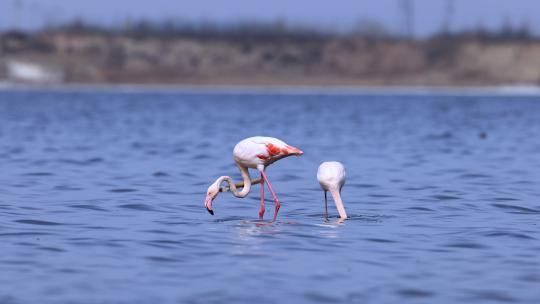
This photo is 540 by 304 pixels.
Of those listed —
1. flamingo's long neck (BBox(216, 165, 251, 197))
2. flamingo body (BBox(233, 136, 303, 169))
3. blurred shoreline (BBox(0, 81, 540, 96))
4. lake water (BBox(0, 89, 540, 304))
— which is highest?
flamingo body (BBox(233, 136, 303, 169))

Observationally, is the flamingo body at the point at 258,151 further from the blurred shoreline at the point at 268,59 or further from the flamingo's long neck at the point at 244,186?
the blurred shoreline at the point at 268,59

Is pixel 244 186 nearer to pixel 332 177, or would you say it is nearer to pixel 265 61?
pixel 332 177

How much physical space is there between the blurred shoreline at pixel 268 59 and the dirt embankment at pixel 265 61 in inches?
5.1

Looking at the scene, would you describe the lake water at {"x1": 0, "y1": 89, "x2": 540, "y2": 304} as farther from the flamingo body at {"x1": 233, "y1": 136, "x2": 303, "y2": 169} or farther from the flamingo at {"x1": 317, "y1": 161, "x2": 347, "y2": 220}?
the flamingo body at {"x1": 233, "y1": 136, "x2": 303, "y2": 169}

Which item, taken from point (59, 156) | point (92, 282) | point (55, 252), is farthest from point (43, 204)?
point (59, 156)

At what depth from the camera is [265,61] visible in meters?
153

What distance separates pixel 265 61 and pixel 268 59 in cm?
49

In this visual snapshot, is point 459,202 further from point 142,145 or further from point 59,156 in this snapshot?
point 142,145

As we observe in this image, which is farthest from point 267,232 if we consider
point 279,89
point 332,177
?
point 279,89

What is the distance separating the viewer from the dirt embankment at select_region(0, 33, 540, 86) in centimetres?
14475

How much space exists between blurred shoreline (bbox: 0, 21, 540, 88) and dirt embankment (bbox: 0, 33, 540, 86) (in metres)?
0.13

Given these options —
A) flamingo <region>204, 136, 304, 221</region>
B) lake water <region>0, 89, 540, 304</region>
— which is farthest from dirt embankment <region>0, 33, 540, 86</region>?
flamingo <region>204, 136, 304, 221</region>

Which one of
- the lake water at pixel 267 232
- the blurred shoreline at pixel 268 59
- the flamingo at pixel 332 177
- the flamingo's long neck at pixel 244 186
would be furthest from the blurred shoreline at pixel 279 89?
the flamingo at pixel 332 177

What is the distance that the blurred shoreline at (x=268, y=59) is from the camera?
144 metres
